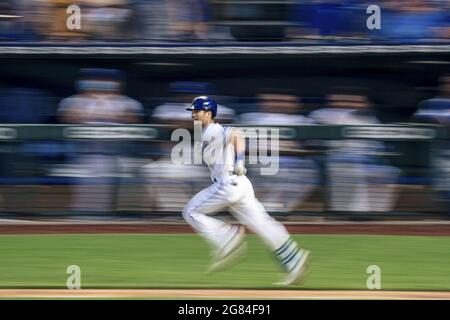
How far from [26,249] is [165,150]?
2676 mm

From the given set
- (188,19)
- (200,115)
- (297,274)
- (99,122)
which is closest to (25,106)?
(99,122)

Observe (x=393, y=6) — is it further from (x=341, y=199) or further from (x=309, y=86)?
(x=341, y=199)

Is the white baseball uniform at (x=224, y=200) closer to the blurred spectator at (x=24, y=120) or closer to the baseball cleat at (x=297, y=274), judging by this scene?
the baseball cleat at (x=297, y=274)

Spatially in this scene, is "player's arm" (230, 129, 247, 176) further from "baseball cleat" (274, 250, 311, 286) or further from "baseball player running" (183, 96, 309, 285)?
"baseball cleat" (274, 250, 311, 286)

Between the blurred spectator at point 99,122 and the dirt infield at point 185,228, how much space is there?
0.30m

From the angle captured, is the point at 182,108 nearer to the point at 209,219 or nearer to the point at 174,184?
the point at 174,184

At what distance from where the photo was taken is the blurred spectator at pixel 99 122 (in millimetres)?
13836

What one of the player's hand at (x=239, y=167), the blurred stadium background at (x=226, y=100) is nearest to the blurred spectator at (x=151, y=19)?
the blurred stadium background at (x=226, y=100)

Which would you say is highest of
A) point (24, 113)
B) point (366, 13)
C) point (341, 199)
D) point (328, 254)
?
point (366, 13)

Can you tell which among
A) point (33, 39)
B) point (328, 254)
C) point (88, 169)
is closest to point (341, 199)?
point (328, 254)

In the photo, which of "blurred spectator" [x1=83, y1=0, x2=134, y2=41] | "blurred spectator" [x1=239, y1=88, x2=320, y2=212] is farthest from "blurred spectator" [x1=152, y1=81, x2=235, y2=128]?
"blurred spectator" [x1=83, y1=0, x2=134, y2=41]

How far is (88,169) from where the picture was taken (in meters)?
13.9

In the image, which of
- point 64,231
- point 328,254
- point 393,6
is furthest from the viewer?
point 393,6

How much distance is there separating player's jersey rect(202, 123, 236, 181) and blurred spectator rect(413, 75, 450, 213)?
4465 mm
